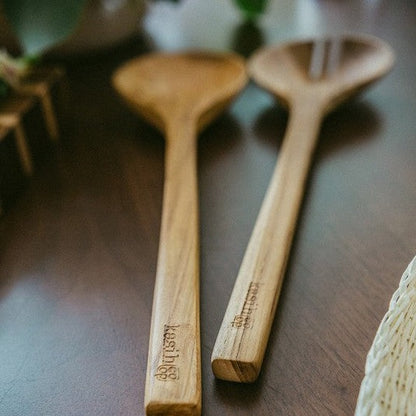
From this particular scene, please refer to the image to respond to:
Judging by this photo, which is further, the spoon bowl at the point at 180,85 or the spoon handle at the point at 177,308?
the spoon bowl at the point at 180,85

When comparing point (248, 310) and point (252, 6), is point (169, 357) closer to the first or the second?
point (248, 310)

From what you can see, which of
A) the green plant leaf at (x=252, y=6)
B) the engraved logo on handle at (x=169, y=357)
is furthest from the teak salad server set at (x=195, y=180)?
the green plant leaf at (x=252, y=6)

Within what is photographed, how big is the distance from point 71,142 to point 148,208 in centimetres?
15

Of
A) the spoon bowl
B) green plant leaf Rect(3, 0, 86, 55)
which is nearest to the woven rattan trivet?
the spoon bowl

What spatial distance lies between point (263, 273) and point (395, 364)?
0.10 metres

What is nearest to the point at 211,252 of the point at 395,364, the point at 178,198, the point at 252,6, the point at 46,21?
the point at 178,198

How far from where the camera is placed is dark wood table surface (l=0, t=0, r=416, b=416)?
0.29 m

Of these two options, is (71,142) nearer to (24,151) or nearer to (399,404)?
(24,151)

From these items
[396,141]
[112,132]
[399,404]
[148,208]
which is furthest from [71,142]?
[399,404]

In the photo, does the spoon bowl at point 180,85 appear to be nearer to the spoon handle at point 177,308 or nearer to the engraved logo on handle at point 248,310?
the spoon handle at point 177,308

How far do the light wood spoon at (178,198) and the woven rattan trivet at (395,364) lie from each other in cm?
8

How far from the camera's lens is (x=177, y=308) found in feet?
1.01

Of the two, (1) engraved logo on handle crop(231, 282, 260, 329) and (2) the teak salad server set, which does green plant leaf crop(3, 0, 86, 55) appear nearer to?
(2) the teak salad server set

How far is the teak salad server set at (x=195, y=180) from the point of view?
0.92 feet
